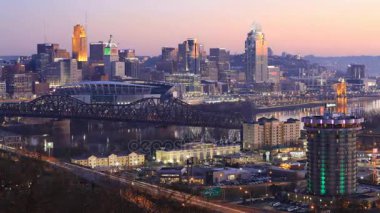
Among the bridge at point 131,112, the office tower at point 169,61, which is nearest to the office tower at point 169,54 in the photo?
the office tower at point 169,61

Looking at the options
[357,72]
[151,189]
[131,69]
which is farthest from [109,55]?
[151,189]

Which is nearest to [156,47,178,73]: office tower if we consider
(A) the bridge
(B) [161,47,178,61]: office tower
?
(B) [161,47,178,61]: office tower

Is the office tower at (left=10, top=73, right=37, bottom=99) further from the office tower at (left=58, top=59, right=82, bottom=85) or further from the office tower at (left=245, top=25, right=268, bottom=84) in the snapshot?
the office tower at (left=245, top=25, right=268, bottom=84)

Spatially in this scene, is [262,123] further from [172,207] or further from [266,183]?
[172,207]

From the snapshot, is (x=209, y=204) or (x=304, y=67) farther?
(x=304, y=67)

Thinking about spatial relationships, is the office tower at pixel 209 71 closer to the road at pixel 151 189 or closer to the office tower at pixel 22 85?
the office tower at pixel 22 85

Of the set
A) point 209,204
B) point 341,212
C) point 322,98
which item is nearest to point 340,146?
point 341,212
